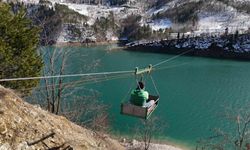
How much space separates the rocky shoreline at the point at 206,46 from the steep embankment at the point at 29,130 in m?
97.9

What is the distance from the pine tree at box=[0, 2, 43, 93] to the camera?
17.8 metres

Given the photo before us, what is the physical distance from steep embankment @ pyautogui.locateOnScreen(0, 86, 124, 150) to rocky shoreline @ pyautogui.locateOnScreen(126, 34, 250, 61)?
97882 mm

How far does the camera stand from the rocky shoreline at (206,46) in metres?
108

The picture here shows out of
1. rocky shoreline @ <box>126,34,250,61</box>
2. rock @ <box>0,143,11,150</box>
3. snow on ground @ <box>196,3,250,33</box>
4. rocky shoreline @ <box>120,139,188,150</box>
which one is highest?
snow on ground @ <box>196,3,250,33</box>

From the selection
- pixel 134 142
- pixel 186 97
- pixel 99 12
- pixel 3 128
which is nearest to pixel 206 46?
pixel 186 97

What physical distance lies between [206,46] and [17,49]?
10049 cm

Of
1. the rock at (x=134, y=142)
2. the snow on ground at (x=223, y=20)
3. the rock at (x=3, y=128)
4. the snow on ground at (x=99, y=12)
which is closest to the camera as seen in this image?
the rock at (x=3, y=128)

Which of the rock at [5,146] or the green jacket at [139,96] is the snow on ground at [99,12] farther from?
the rock at [5,146]

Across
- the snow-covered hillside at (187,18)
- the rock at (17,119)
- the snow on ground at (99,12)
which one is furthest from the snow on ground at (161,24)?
the rock at (17,119)

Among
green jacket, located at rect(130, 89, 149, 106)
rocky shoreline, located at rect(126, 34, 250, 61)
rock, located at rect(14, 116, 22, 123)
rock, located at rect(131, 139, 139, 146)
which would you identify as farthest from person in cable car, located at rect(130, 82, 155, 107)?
rocky shoreline, located at rect(126, 34, 250, 61)

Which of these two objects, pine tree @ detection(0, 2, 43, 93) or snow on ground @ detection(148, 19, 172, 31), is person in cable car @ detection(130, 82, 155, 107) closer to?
pine tree @ detection(0, 2, 43, 93)

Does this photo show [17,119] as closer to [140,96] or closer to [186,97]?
[140,96]

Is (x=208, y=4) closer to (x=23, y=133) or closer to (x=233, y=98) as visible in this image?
(x=233, y=98)

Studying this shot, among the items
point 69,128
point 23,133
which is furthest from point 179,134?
point 23,133
